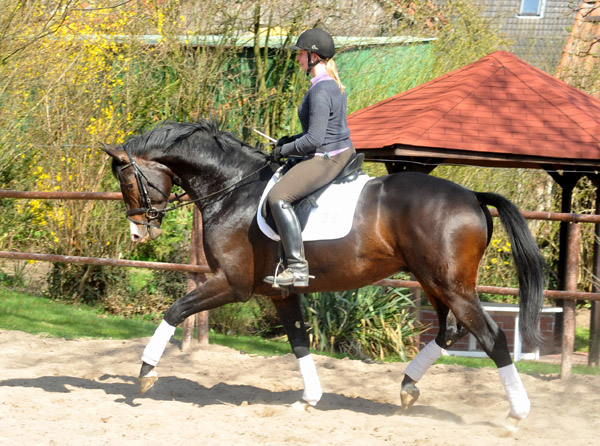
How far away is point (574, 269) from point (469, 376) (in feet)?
4.49

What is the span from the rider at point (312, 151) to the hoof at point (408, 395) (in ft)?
3.77

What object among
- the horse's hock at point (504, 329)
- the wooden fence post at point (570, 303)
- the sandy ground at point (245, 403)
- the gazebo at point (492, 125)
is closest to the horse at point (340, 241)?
the sandy ground at point (245, 403)

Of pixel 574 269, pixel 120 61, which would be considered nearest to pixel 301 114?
pixel 574 269

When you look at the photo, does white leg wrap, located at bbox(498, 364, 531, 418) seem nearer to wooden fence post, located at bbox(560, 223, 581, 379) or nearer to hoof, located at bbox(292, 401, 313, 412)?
hoof, located at bbox(292, 401, 313, 412)

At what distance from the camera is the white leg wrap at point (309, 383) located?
18.1ft

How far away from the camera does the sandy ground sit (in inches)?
189

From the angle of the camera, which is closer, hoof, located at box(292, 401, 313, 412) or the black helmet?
the black helmet

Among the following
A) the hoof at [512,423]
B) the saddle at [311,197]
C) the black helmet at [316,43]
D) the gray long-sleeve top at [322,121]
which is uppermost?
the black helmet at [316,43]

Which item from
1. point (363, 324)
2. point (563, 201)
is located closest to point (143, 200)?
point (363, 324)

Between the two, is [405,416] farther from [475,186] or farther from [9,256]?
[475,186]

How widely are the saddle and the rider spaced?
74 mm

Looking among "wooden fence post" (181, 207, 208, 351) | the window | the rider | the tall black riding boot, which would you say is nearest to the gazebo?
"wooden fence post" (181, 207, 208, 351)

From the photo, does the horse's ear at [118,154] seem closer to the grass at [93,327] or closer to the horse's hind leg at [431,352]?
the horse's hind leg at [431,352]

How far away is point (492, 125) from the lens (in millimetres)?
8062
